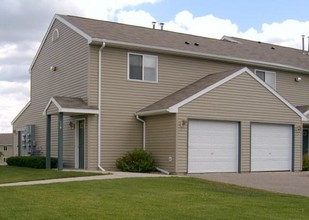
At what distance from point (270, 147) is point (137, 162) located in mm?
6359

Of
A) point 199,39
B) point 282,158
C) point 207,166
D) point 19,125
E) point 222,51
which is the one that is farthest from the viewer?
→ point 19,125

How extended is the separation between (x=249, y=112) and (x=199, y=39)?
6863 millimetres

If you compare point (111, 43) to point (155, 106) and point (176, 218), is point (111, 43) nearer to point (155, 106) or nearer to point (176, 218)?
point (155, 106)

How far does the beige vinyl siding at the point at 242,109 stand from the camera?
20359mm

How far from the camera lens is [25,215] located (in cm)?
939

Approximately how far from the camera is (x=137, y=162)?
2080 centimetres

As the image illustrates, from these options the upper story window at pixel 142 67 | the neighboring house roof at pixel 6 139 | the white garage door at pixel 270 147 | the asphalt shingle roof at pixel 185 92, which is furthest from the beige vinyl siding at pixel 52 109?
the neighboring house roof at pixel 6 139

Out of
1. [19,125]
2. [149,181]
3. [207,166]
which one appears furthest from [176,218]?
[19,125]

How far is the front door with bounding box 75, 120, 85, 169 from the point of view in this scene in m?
22.1

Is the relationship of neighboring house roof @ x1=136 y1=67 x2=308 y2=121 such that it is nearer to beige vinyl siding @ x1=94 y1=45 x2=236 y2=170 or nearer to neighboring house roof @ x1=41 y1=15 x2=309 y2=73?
beige vinyl siding @ x1=94 y1=45 x2=236 y2=170

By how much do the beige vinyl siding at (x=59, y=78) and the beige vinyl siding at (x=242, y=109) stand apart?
468 cm

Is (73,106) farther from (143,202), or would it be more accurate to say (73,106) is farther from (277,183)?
(143,202)

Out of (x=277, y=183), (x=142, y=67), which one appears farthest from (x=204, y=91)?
(x=277, y=183)

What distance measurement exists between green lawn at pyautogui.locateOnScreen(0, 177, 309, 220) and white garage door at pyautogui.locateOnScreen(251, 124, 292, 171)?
753cm
